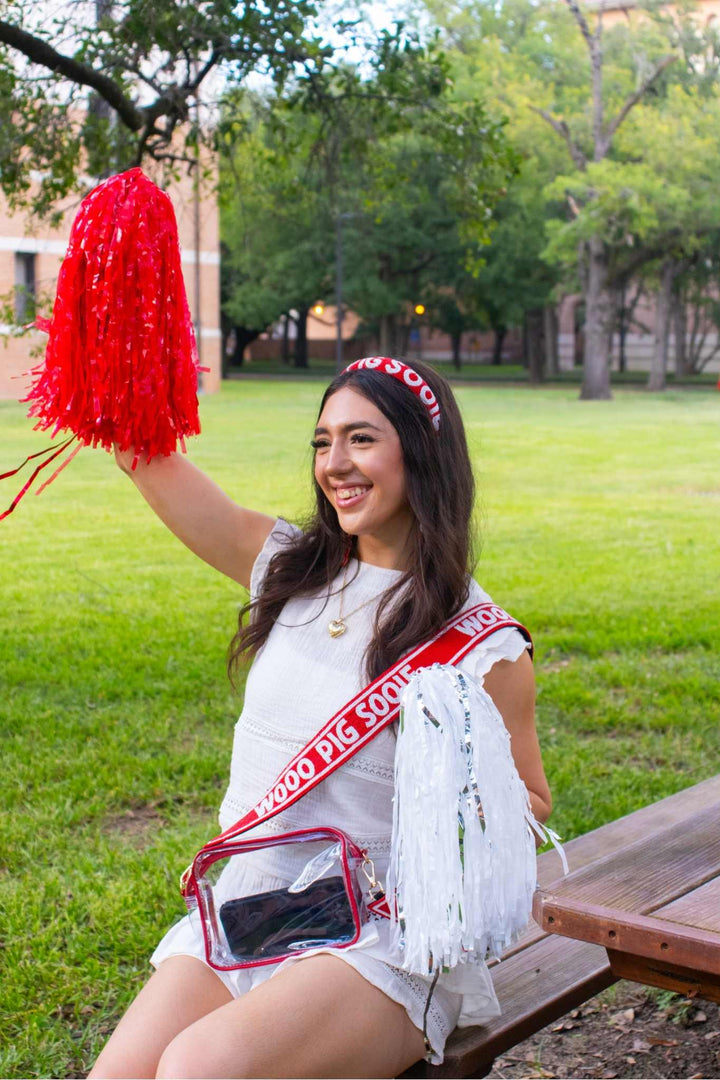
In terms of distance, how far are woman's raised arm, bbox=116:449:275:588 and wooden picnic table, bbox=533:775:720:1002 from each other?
2.84 feet

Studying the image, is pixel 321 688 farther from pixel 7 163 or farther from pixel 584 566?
pixel 584 566

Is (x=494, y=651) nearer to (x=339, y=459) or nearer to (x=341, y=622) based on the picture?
(x=341, y=622)

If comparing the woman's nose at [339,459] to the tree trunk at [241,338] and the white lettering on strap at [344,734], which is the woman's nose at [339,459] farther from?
the tree trunk at [241,338]

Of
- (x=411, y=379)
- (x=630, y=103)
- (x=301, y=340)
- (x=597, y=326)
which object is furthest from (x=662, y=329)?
(x=411, y=379)

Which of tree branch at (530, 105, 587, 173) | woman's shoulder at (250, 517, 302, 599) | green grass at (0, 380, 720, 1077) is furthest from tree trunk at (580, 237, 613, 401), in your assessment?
woman's shoulder at (250, 517, 302, 599)

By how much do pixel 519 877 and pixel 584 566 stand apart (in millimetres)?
7206

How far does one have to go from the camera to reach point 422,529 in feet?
7.50

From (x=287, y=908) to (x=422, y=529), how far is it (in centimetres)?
68

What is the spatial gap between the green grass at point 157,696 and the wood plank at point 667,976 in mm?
1167

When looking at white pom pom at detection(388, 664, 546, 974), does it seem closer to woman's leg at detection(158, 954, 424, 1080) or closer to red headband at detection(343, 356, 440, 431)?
woman's leg at detection(158, 954, 424, 1080)

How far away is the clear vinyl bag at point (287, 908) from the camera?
206 centimetres

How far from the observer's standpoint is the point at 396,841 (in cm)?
191

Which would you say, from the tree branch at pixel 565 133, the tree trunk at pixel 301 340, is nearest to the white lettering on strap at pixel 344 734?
the tree branch at pixel 565 133

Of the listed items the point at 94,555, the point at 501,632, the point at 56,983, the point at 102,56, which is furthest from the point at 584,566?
the point at 501,632
